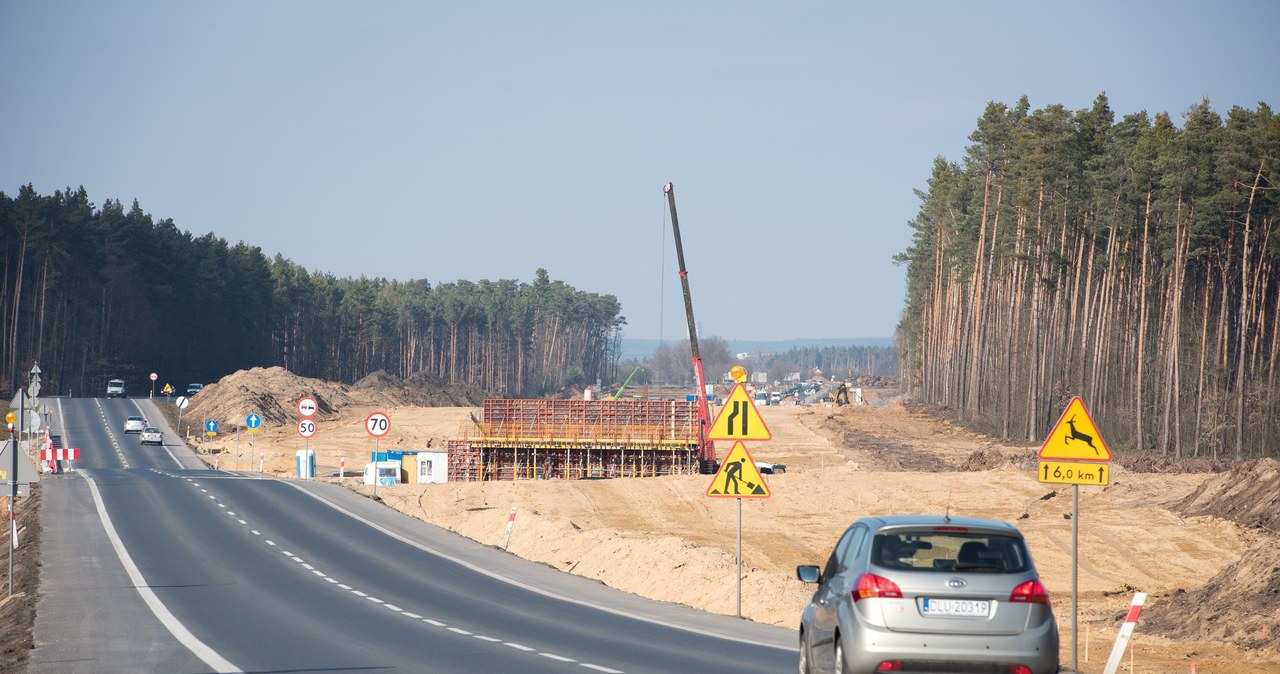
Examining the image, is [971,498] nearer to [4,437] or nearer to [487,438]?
[487,438]

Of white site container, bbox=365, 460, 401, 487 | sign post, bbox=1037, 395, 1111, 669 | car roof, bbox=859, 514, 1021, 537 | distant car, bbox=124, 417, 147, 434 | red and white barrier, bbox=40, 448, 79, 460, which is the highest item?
sign post, bbox=1037, 395, 1111, 669

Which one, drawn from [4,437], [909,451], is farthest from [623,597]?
[4,437]

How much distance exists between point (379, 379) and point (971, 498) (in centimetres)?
10638

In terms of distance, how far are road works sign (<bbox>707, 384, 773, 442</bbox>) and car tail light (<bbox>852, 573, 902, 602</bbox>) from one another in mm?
9613

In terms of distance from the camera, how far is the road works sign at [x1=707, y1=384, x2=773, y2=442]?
21266 millimetres

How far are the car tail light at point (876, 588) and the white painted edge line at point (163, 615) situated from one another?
26.0 feet

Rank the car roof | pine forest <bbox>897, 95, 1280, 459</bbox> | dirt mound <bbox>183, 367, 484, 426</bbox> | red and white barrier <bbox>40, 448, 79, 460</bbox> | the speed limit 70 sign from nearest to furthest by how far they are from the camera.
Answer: the car roof, the speed limit 70 sign, red and white barrier <bbox>40, 448, 79, 460</bbox>, pine forest <bbox>897, 95, 1280, 459</bbox>, dirt mound <bbox>183, 367, 484, 426</bbox>

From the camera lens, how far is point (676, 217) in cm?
6519

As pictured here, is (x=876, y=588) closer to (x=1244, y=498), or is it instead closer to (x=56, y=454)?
(x=1244, y=498)

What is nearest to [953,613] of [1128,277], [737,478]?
[737,478]

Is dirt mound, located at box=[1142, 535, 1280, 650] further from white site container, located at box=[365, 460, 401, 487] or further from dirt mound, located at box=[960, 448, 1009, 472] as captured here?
white site container, located at box=[365, 460, 401, 487]

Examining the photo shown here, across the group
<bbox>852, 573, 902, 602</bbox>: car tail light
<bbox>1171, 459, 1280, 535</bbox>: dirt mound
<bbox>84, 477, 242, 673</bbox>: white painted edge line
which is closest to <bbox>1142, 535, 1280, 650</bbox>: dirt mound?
<bbox>852, 573, 902, 602</bbox>: car tail light

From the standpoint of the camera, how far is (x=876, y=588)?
11.5 meters

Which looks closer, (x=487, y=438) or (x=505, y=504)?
(x=505, y=504)
